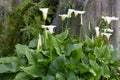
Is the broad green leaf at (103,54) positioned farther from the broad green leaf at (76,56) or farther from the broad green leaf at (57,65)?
the broad green leaf at (57,65)

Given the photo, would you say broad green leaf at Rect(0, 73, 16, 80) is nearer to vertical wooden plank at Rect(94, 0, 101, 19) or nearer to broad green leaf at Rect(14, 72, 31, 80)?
broad green leaf at Rect(14, 72, 31, 80)

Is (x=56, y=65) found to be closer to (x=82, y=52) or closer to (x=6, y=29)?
(x=82, y=52)

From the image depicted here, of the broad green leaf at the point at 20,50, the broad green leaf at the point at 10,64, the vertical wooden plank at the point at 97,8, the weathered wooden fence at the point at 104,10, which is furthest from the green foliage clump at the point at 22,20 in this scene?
the broad green leaf at the point at 10,64

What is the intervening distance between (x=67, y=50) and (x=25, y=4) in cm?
153

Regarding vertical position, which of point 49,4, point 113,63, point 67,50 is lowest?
point 113,63

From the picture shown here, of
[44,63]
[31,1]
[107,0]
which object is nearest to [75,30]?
[107,0]

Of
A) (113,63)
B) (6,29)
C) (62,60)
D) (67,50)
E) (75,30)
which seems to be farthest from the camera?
(6,29)

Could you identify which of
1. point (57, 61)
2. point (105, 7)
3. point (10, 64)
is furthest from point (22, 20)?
point (57, 61)

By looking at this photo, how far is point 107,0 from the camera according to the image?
4367 mm

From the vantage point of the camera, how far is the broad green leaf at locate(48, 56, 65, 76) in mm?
3146

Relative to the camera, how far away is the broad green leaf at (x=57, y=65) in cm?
315

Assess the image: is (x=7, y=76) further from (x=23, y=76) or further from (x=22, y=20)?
(x=22, y=20)

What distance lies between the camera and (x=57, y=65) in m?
3.16

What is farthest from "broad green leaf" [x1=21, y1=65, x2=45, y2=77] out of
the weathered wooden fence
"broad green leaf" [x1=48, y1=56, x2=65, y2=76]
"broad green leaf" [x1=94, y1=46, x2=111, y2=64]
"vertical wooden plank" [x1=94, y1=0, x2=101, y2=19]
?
"vertical wooden plank" [x1=94, y1=0, x2=101, y2=19]
